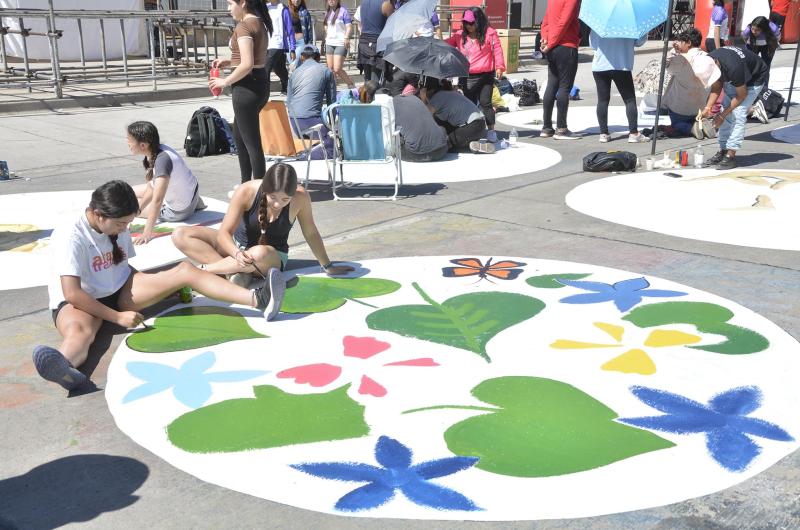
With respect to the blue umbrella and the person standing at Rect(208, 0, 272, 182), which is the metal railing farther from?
the blue umbrella

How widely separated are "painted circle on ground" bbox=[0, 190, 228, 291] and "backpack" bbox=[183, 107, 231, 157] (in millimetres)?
1989

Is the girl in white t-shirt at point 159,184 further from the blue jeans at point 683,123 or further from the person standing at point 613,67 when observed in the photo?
the blue jeans at point 683,123

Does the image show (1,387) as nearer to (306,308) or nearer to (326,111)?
(306,308)

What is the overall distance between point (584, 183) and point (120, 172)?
507 centimetres

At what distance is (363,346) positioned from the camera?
4.47m

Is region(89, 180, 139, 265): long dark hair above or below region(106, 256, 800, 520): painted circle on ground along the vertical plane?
above

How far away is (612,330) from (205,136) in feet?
22.3

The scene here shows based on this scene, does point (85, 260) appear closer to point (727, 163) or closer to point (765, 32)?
point (727, 163)

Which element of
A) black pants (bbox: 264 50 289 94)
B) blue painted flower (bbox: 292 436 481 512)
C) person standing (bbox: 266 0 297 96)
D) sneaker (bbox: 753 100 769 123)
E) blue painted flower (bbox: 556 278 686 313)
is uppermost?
person standing (bbox: 266 0 297 96)

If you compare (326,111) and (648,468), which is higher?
(326,111)

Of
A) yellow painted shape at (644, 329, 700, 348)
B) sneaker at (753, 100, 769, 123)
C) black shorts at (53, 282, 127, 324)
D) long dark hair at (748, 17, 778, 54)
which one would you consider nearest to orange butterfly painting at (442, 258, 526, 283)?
yellow painted shape at (644, 329, 700, 348)

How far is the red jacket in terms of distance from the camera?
1034 centimetres

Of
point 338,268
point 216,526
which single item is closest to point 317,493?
point 216,526

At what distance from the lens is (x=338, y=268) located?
19.0ft
